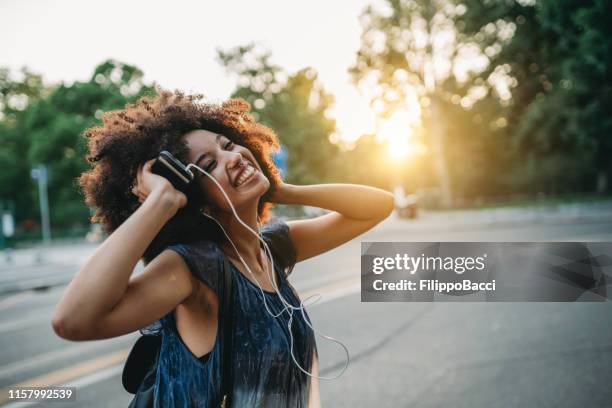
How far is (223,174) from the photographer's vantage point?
1316 millimetres

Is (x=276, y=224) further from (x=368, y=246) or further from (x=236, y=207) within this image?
(x=368, y=246)

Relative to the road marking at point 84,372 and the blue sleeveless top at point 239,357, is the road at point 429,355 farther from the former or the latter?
the blue sleeveless top at point 239,357

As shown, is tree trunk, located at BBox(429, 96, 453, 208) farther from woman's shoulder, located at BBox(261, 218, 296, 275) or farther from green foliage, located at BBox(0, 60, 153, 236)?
woman's shoulder, located at BBox(261, 218, 296, 275)

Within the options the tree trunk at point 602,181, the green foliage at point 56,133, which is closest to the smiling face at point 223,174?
the green foliage at point 56,133

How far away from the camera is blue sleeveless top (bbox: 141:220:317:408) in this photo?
1146mm

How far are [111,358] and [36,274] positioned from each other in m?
8.02

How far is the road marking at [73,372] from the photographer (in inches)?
146

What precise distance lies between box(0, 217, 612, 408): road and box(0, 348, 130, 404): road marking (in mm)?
10

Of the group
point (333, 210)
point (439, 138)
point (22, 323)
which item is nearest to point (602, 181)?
point (439, 138)

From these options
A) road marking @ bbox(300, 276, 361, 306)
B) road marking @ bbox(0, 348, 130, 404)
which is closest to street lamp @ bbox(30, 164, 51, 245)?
road marking @ bbox(300, 276, 361, 306)

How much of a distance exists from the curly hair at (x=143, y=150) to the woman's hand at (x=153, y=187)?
0.22ft

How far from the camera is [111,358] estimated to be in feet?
13.8

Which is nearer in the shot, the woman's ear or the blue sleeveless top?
the blue sleeveless top

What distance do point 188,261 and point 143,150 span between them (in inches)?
16.2
